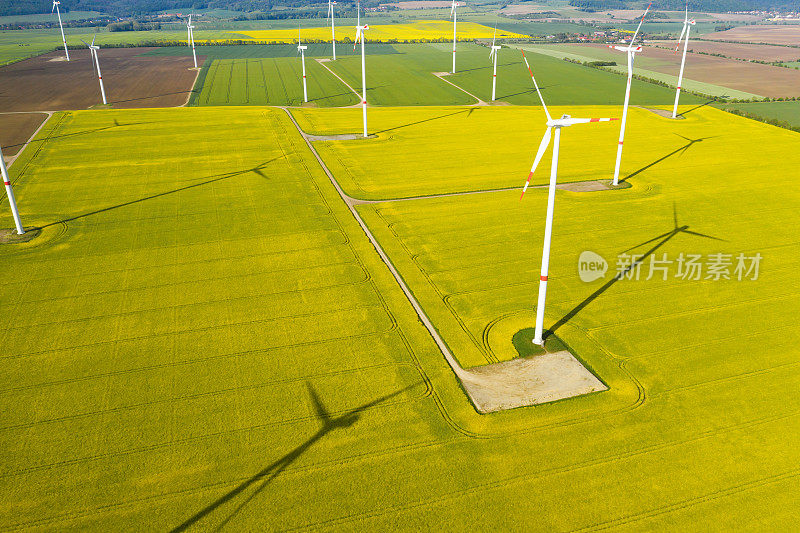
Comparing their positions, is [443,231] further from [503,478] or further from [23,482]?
[23,482]

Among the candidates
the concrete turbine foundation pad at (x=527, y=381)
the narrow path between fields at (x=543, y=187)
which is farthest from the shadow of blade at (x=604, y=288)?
the narrow path between fields at (x=543, y=187)

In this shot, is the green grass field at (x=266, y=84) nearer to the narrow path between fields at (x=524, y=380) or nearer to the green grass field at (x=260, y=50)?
the green grass field at (x=260, y=50)

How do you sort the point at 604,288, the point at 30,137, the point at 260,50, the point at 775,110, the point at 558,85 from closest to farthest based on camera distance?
the point at 604,288 < the point at 30,137 < the point at 775,110 < the point at 558,85 < the point at 260,50

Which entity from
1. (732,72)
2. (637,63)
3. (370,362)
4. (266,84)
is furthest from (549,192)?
(637,63)

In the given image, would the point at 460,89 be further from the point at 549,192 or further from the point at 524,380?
the point at 524,380

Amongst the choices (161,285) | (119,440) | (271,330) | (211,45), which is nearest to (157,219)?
(161,285)

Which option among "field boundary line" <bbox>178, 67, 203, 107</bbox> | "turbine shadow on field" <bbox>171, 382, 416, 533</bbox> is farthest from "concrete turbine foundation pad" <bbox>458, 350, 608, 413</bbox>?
"field boundary line" <bbox>178, 67, 203, 107</bbox>

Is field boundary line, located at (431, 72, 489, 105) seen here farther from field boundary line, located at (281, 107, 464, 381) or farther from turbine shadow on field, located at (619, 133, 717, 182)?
field boundary line, located at (281, 107, 464, 381)
